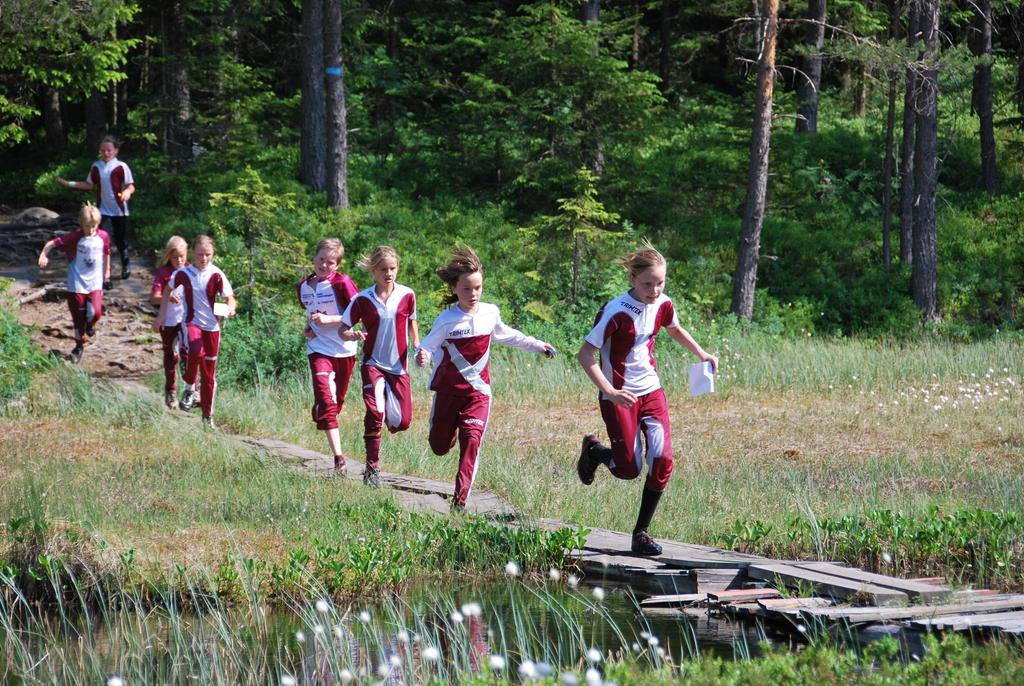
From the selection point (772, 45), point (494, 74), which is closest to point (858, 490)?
point (772, 45)

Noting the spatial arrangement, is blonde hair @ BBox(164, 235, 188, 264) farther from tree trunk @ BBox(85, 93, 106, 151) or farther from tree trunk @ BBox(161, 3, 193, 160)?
tree trunk @ BBox(85, 93, 106, 151)

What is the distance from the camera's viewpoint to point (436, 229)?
969 inches

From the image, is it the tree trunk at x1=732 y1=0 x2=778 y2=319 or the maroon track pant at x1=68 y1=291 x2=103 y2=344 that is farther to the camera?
the tree trunk at x1=732 y1=0 x2=778 y2=319

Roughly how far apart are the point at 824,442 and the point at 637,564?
559cm

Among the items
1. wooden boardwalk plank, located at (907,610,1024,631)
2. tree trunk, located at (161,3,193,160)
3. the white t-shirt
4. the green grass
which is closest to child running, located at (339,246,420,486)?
the green grass

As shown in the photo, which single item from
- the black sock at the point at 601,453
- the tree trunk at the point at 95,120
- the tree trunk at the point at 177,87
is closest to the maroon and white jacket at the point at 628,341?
the black sock at the point at 601,453

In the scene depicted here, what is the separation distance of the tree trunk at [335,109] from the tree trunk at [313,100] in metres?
0.96

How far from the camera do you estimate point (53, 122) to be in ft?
111

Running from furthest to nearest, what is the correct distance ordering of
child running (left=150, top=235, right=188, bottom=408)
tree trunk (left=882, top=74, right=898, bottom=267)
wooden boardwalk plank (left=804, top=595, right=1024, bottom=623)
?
tree trunk (left=882, top=74, right=898, bottom=267), child running (left=150, top=235, right=188, bottom=408), wooden boardwalk plank (left=804, top=595, right=1024, bottom=623)

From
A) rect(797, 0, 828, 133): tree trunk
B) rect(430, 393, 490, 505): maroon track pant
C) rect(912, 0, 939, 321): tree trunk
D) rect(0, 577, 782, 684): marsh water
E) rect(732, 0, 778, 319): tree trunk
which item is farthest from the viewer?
rect(797, 0, 828, 133): tree trunk

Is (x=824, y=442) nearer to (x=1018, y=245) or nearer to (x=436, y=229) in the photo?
(x=436, y=229)

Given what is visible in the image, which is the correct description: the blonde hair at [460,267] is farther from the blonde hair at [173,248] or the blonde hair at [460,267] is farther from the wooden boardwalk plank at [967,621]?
the blonde hair at [173,248]

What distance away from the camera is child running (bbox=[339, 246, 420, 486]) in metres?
9.80

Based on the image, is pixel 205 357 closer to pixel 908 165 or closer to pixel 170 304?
pixel 170 304
